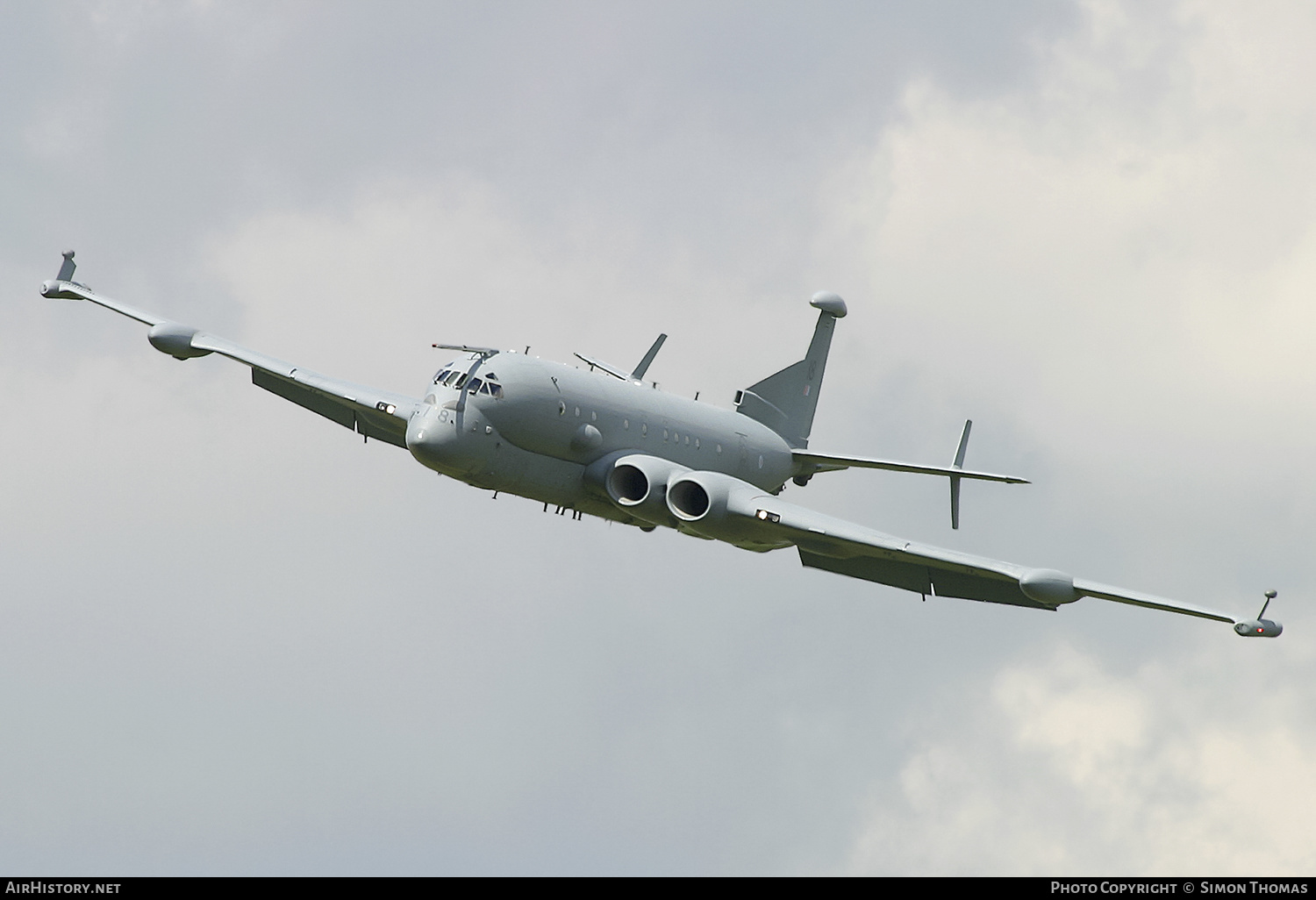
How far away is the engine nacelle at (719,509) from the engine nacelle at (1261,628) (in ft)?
32.6

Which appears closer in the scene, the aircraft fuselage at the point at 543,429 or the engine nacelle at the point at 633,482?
→ the aircraft fuselage at the point at 543,429

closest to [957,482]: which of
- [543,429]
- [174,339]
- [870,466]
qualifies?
[870,466]

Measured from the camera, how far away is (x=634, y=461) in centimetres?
3731

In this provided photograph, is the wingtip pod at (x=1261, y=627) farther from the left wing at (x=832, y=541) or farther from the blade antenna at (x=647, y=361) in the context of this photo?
the blade antenna at (x=647, y=361)

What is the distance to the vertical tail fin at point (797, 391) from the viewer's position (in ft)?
148

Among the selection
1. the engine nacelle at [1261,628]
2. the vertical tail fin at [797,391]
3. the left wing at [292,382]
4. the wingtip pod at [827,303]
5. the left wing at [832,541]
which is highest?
the wingtip pod at [827,303]

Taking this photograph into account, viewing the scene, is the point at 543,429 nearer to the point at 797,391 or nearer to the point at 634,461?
the point at 634,461

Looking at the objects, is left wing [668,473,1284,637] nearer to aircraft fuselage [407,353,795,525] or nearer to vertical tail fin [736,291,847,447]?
aircraft fuselage [407,353,795,525]

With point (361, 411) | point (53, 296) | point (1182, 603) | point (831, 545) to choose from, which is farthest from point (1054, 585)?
point (53, 296)

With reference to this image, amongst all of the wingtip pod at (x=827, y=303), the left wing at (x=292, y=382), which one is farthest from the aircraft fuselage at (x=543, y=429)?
the wingtip pod at (x=827, y=303)

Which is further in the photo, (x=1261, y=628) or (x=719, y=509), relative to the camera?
(x=719, y=509)

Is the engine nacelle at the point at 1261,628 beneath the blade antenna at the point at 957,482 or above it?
beneath

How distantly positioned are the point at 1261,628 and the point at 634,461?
43.8 ft

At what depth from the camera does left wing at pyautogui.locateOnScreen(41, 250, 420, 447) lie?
39938 millimetres
